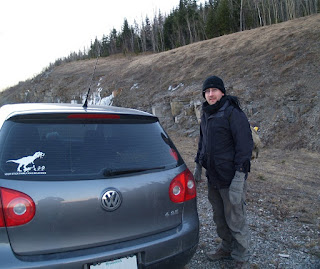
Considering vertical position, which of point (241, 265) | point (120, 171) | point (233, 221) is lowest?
point (241, 265)

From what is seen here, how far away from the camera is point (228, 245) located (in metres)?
3.21

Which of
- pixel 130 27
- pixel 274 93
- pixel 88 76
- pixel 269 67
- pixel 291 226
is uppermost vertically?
pixel 130 27

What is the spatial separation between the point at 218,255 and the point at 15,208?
235 centimetres

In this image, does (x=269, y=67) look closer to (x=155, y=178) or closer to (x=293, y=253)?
(x=293, y=253)

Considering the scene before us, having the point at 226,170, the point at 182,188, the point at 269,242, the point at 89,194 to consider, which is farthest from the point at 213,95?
the point at 269,242

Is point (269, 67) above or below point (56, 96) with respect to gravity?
below

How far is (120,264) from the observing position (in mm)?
1975

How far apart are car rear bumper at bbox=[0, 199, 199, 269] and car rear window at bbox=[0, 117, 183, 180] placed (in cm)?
46

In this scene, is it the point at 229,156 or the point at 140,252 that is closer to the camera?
the point at 140,252

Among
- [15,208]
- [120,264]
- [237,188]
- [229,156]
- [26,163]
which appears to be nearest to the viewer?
[15,208]

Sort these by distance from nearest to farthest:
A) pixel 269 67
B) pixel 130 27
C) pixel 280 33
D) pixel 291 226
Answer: pixel 291 226 < pixel 269 67 < pixel 280 33 < pixel 130 27

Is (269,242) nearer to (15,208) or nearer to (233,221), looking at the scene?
(233,221)

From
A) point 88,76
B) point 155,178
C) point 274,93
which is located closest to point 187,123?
point 274,93

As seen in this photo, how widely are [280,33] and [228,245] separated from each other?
17.9 metres
